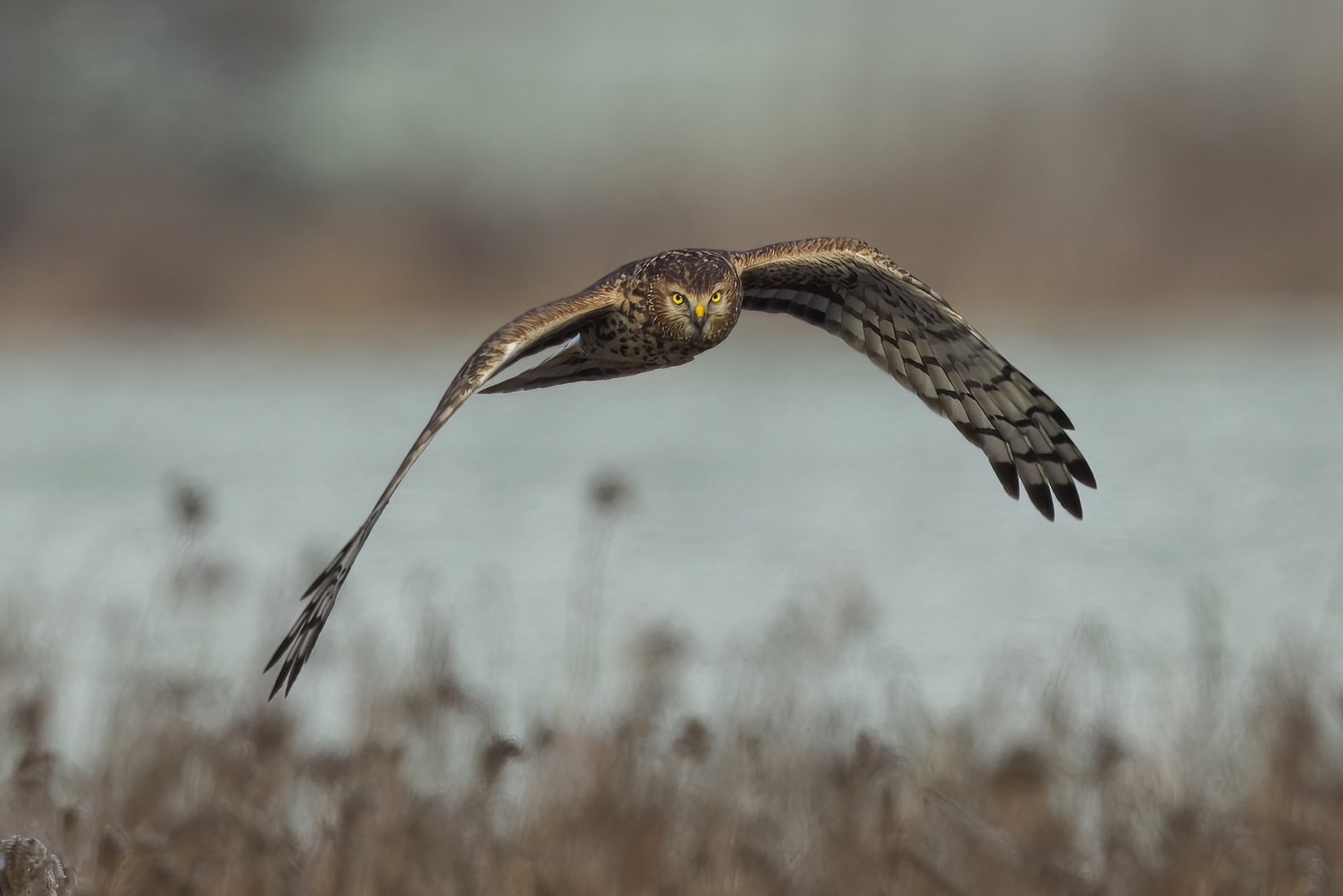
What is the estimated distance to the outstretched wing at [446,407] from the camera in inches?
108

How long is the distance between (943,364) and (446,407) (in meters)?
2.12

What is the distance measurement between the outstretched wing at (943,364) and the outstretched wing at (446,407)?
2.25ft

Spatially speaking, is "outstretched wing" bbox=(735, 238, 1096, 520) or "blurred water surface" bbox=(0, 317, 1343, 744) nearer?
"outstretched wing" bbox=(735, 238, 1096, 520)

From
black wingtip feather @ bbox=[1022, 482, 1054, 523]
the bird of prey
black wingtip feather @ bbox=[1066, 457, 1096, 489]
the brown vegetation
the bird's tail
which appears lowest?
the brown vegetation

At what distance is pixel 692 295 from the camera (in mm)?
3674

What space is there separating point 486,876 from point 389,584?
6959 mm

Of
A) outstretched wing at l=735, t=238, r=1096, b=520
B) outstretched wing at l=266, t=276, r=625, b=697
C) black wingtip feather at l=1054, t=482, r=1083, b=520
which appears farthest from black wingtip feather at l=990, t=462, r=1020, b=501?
outstretched wing at l=266, t=276, r=625, b=697

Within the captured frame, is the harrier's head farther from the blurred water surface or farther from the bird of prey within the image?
the blurred water surface

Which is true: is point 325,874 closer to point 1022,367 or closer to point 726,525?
point 726,525

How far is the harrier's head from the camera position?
3.68 m

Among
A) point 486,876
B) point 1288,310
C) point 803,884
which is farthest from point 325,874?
point 1288,310

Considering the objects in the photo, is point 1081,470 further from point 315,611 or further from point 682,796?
point 315,611

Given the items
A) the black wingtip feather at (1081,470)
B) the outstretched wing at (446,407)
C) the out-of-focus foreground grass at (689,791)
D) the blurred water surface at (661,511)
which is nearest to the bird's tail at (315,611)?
the outstretched wing at (446,407)

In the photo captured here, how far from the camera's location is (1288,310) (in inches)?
902
